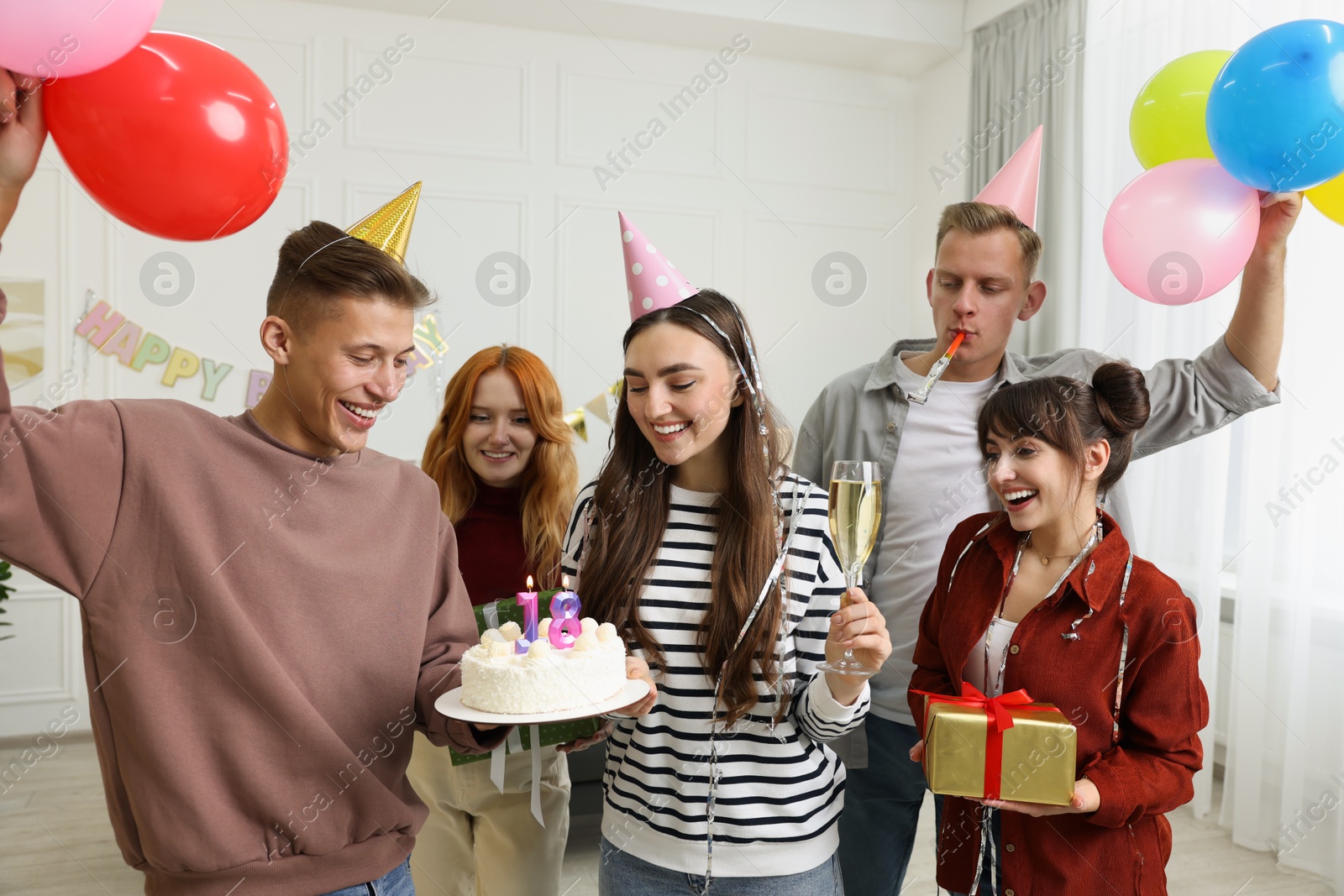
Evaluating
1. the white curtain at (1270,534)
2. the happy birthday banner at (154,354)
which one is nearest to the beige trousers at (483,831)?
the white curtain at (1270,534)

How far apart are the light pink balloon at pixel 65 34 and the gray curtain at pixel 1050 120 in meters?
4.08

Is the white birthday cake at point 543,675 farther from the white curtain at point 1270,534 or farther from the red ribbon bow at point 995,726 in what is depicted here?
the white curtain at point 1270,534

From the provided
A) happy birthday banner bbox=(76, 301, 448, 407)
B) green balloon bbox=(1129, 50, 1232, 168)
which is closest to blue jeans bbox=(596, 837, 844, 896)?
green balloon bbox=(1129, 50, 1232, 168)

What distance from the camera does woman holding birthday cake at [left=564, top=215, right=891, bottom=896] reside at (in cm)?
143

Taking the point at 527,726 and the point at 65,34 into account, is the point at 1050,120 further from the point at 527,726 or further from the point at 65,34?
the point at 65,34

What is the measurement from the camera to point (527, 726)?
1711 mm

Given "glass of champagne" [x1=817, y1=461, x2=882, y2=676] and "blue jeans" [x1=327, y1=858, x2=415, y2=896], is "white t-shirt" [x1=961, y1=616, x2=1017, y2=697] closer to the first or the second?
"glass of champagne" [x1=817, y1=461, x2=882, y2=676]

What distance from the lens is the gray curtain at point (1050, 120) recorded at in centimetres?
439

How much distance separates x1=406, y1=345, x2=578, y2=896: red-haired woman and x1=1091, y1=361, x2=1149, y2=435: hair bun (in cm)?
122

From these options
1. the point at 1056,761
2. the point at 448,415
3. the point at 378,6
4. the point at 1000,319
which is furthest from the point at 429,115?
the point at 1056,761

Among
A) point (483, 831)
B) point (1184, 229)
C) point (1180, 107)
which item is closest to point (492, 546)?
point (483, 831)

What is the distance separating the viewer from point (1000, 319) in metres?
1.95

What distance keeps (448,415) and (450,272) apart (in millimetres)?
2620

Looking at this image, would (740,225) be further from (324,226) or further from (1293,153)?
(324,226)
